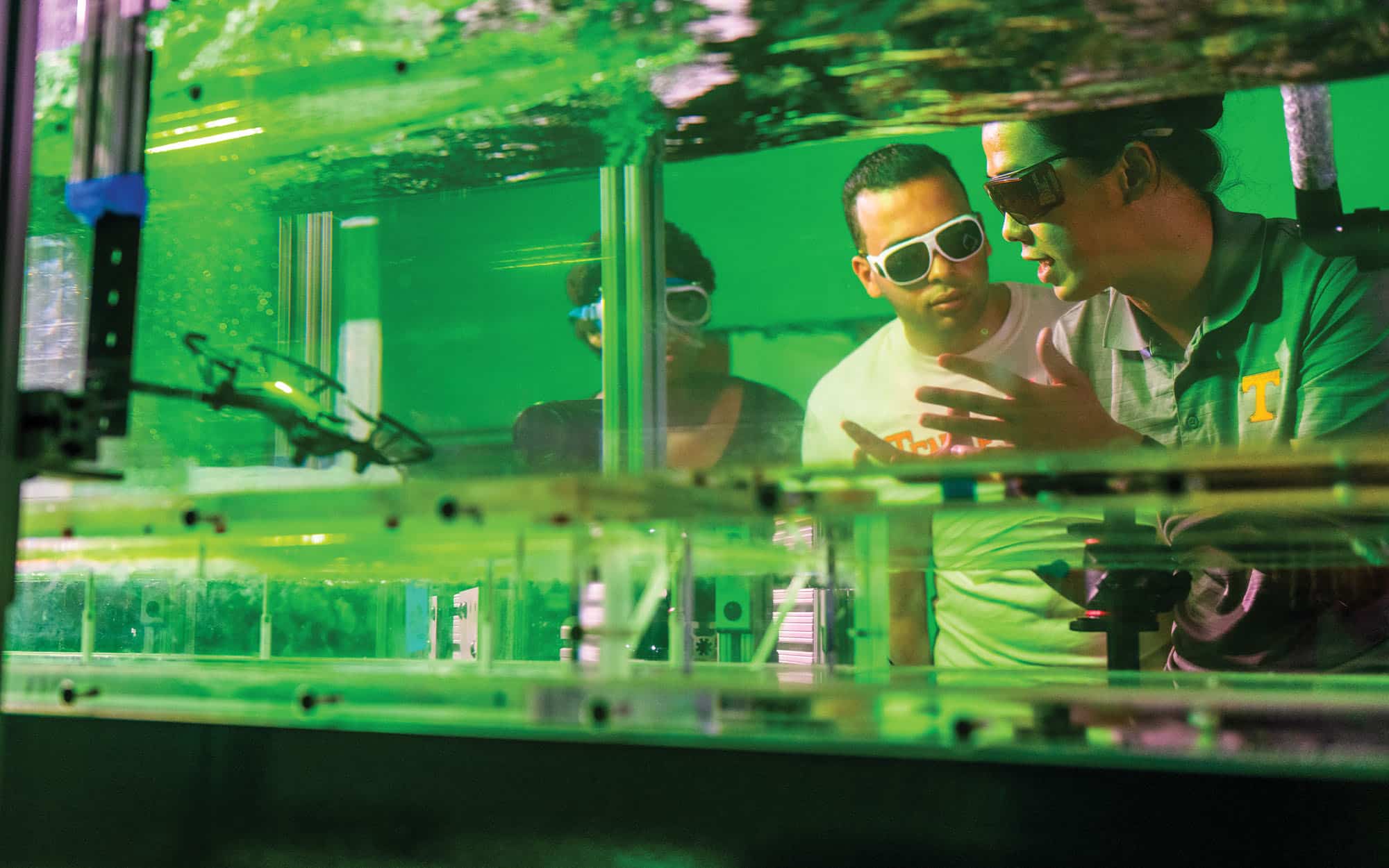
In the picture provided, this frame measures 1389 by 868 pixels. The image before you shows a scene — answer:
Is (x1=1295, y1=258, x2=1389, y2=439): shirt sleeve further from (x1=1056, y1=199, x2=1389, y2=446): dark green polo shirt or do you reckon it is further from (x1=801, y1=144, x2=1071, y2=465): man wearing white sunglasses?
(x1=801, y1=144, x2=1071, y2=465): man wearing white sunglasses

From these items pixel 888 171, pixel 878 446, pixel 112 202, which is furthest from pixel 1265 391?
pixel 112 202

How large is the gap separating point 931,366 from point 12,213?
174cm

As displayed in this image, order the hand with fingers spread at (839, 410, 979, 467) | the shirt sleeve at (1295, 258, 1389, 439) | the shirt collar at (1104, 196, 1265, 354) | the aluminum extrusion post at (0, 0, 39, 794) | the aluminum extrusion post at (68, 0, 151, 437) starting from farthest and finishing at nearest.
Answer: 1. the hand with fingers spread at (839, 410, 979, 467)
2. the shirt collar at (1104, 196, 1265, 354)
3. the shirt sleeve at (1295, 258, 1389, 439)
4. the aluminum extrusion post at (68, 0, 151, 437)
5. the aluminum extrusion post at (0, 0, 39, 794)

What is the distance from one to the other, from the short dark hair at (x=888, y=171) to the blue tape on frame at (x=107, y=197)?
60.0 inches

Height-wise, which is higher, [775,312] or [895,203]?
[895,203]

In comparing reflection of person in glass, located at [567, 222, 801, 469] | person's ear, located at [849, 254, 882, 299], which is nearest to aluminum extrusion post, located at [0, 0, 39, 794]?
reflection of person in glass, located at [567, 222, 801, 469]

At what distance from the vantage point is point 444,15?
1.83 metres

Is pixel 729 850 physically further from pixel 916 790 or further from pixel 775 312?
pixel 775 312

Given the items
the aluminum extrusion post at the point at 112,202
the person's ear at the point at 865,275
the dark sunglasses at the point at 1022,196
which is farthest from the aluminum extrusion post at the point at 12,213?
A: the dark sunglasses at the point at 1022,196

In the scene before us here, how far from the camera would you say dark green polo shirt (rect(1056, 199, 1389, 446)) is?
190 cm

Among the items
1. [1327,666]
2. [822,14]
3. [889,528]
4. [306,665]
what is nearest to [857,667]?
[889,528]

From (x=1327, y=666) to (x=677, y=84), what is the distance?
1617mm

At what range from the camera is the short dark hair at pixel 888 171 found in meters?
2.14

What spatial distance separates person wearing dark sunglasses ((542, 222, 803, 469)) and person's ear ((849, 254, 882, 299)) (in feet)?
0.92
